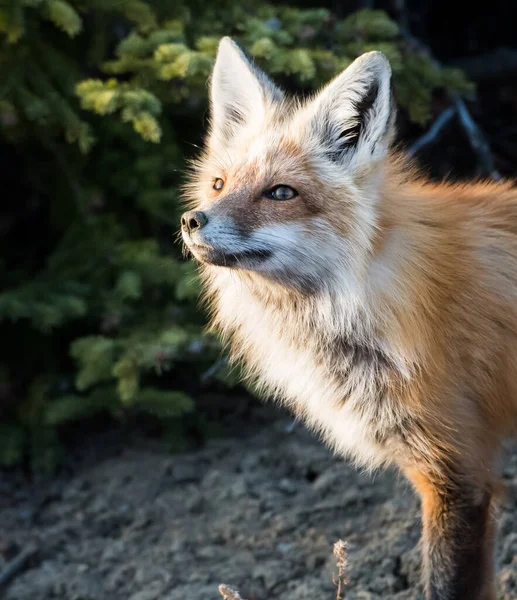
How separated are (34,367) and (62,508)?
0.93 m

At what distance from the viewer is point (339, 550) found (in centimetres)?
208

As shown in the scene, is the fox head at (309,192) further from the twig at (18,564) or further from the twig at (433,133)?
the twig at (18,564)

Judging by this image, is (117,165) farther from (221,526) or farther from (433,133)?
(221,526)

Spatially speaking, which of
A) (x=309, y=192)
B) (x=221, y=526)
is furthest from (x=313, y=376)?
(x=221, y=526)

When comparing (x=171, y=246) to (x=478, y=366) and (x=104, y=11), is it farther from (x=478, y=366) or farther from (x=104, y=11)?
(x=478, y=366)

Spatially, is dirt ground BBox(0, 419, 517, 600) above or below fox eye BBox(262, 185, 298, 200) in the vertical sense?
below

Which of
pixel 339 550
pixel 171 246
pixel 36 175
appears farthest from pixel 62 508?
pixel 339 550

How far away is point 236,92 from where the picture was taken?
9.30 feet

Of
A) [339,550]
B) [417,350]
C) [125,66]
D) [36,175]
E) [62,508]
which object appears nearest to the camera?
[339,550]

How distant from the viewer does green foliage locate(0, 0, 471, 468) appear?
3.37 metres

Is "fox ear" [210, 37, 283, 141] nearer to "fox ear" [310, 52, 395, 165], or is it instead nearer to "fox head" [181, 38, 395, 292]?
"fox head" [181, 38, 395, 292]

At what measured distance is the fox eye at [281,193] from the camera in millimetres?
2436

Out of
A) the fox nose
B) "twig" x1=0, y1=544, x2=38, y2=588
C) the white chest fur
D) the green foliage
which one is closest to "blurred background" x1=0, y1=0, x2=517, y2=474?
the green foliage

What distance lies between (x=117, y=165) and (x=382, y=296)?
2.26 m
